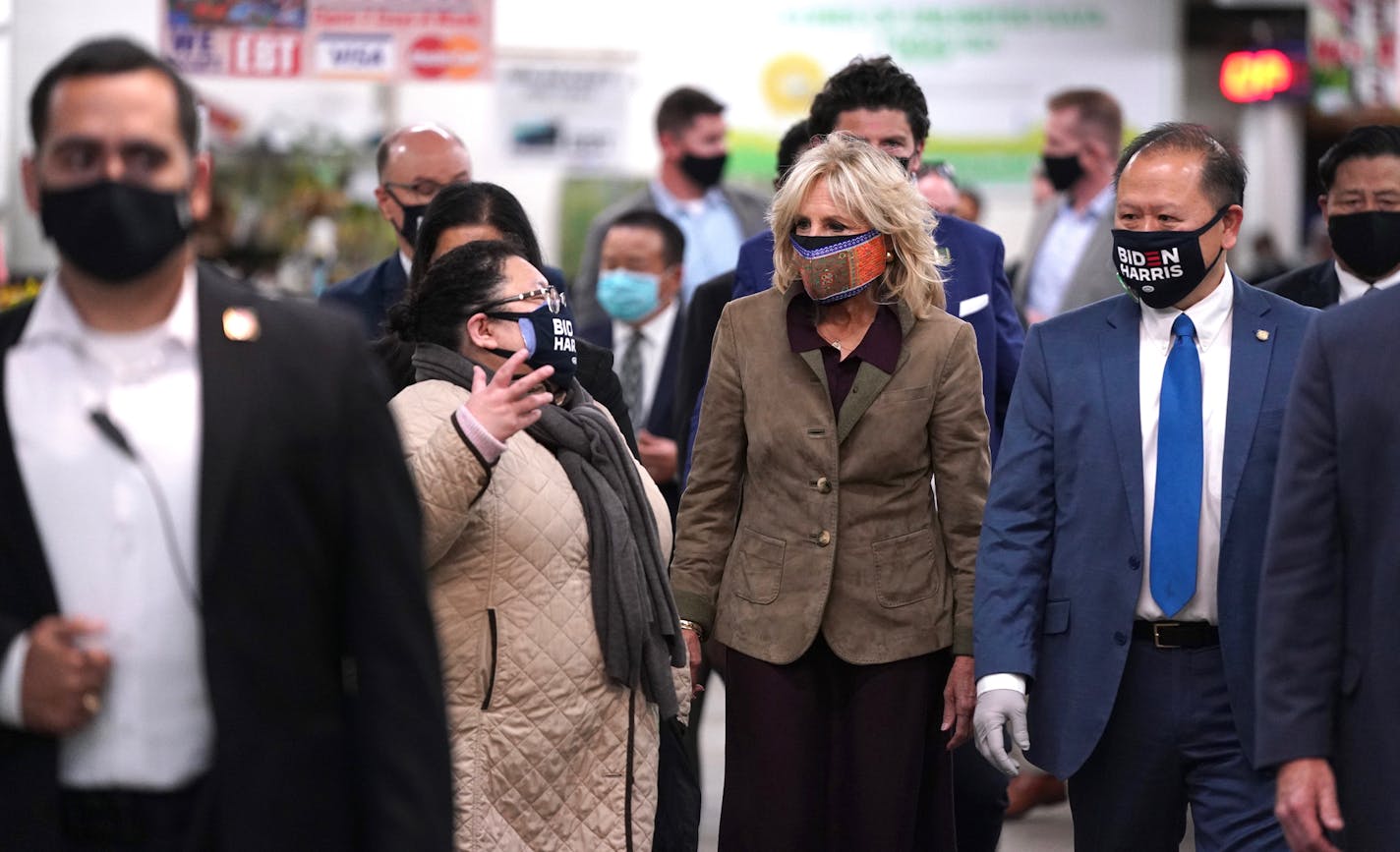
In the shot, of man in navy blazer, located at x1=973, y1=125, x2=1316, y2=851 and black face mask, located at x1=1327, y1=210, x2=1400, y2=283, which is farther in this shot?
black face mask, located at x1=1327, y1=210, x2=1400, y2=283

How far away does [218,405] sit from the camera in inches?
100.0

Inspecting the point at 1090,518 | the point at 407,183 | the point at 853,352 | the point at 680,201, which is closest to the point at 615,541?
the point at 853,352

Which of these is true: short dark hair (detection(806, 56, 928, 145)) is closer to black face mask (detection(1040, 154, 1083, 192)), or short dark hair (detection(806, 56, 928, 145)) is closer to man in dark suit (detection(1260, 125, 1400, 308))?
man in dark suit (detection(1260, 125, 1400, 308))

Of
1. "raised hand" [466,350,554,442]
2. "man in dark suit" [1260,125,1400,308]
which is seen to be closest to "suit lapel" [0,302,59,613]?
"raised hand" [466,350,554,442]

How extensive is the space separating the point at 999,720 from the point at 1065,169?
5.45 metres

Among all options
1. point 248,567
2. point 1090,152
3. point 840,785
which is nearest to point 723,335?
Result: point 840,785

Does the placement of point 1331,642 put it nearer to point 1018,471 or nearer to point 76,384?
point 1018,471

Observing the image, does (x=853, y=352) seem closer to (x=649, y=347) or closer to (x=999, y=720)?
(x=999, y=720)

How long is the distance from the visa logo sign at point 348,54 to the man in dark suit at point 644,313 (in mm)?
2134

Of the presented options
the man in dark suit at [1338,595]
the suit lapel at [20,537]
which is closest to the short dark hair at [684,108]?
the man in dark suit at [1338,595]

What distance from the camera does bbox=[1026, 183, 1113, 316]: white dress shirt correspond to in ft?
29.5

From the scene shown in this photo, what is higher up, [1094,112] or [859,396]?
[1094,112]

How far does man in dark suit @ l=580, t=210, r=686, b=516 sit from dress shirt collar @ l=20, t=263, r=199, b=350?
166 inches

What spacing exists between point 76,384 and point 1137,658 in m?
2.34
